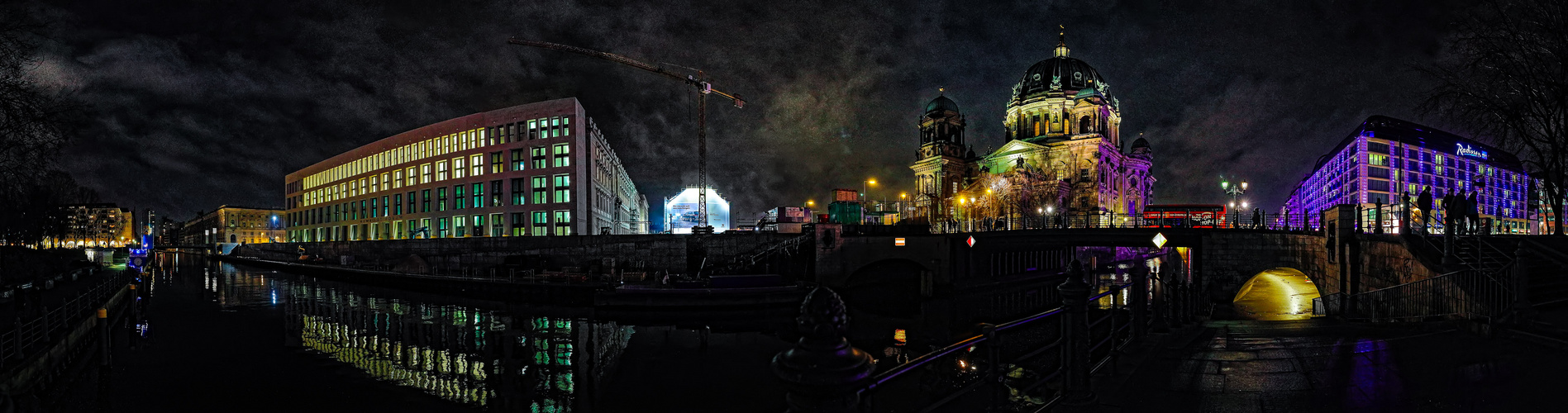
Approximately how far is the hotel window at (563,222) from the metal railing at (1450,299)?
2241 inches

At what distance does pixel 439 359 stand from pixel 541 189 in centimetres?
4465

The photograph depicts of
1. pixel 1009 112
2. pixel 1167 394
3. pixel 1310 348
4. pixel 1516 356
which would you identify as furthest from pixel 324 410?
pixel 1009 112

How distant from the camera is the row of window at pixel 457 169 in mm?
61906

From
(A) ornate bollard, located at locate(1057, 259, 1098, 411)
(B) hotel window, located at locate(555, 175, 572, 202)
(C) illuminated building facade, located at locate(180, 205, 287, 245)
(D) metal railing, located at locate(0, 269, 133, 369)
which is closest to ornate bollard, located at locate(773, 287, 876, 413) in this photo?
(A) ornate bollard, located at locate(1057, 259, 1098, 411)

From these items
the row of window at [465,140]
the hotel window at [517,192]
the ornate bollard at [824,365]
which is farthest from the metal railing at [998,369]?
the hotel window at [517,192]

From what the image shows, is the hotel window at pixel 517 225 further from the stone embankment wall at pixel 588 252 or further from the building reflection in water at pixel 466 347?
the building reflection in water at pixel 466 347

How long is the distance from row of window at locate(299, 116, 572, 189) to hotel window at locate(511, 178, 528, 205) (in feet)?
13.8

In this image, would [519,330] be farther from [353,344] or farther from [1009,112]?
[1009,112]

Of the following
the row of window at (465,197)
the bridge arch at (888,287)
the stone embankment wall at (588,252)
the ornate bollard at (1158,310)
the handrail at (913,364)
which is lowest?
the bridge arch at (888,287)

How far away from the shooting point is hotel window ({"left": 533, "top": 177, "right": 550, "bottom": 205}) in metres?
61.9

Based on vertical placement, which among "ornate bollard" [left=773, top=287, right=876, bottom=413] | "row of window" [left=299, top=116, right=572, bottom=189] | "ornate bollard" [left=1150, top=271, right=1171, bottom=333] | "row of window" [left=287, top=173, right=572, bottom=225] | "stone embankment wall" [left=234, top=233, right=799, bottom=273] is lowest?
"stone embankment wall" [left=234, top=233, right=799, bottom=273]

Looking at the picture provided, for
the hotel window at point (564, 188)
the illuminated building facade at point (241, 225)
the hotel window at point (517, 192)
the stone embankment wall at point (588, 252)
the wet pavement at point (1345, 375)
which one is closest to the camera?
the wet pavement at point (1345, 375)

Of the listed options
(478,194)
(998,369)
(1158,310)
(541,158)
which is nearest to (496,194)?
(478,194)

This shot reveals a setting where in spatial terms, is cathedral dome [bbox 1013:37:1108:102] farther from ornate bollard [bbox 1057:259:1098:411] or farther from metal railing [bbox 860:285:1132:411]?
ornate bollard [bbox 1057:259:1098:411]
